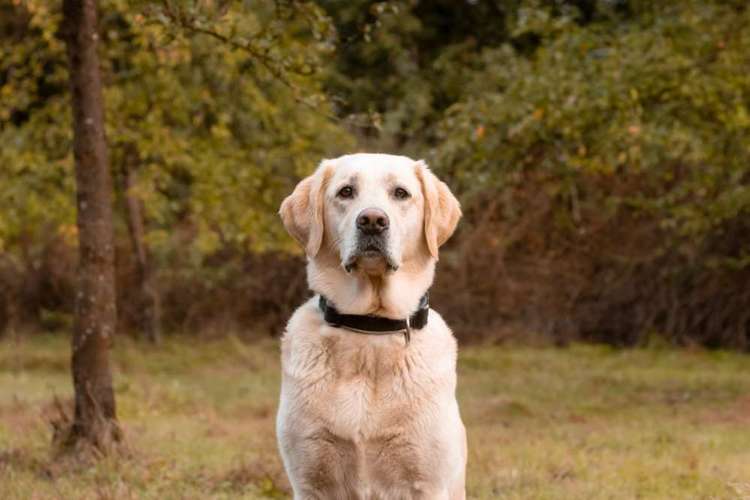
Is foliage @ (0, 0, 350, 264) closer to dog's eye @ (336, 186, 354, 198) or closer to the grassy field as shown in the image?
the grassy field

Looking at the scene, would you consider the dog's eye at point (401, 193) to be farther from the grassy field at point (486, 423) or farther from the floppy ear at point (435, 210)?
the grassy field at point (486, 423)

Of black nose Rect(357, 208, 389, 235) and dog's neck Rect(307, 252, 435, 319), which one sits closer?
black nose Rect(357, 208, 389, 235)

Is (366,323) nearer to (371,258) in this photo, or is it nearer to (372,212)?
(371,258)

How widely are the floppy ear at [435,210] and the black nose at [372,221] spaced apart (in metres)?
0.32

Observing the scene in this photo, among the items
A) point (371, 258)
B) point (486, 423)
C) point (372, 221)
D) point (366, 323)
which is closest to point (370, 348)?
point (366, 323)

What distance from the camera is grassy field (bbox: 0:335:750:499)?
23.4 feet

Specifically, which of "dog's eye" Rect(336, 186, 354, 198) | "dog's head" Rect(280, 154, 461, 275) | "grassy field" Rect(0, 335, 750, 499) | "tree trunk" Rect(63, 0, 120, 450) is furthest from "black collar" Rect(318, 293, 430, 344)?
"tree trunk" Rect(63, 0, 120, 450)

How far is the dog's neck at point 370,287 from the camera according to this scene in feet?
Result: 15.0

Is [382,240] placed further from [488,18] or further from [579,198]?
[488,18]

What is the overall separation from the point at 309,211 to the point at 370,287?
1.28 ft

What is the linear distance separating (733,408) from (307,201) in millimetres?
8405

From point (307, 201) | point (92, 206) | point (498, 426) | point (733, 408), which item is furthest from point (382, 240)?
point (733, 408)

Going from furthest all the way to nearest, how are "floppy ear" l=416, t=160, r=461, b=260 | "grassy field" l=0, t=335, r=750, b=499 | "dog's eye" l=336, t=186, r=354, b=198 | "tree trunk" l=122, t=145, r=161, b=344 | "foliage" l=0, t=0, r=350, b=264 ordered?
"tree trunk" l=122, t=145, r=161, b=344 → "foliage" l=0, t=0, r=350, b=264 → "grassy field" l=0, t=335, r=750, b=499 → "floppy ear" l=416, t=160, r=461, b=260 → "dog's eye" l=336, t=186, r=354, b=198

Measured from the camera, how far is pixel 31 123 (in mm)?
17234
